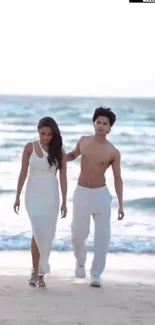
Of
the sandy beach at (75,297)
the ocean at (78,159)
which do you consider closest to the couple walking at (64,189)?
the sandy beach at (75,297)

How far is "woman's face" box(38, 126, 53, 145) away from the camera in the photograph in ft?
21.8

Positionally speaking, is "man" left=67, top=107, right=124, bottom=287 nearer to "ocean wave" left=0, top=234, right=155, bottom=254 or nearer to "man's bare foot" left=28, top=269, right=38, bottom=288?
"man's bare foot" left=28, top=269, right=38, bottom=288

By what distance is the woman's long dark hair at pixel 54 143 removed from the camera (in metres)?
6.62

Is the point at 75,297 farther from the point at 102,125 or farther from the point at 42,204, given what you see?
the point at 102,125

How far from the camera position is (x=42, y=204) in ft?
21.9

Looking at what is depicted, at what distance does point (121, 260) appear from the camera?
30.3 ft

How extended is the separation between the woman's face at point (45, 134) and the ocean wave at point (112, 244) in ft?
10.9

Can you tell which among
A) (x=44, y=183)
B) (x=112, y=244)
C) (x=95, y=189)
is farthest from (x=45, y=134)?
(x=112, y=244)

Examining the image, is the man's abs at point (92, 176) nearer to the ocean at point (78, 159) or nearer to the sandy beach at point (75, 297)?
the sandy beach at point (75, 297)

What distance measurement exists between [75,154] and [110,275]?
5.73 ft

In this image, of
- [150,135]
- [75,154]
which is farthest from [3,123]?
[75,154]

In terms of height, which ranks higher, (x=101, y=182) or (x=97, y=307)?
(x=101, y=182)

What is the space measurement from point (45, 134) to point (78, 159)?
15.3 metres

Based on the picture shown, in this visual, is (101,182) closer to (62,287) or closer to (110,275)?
(62,287)
